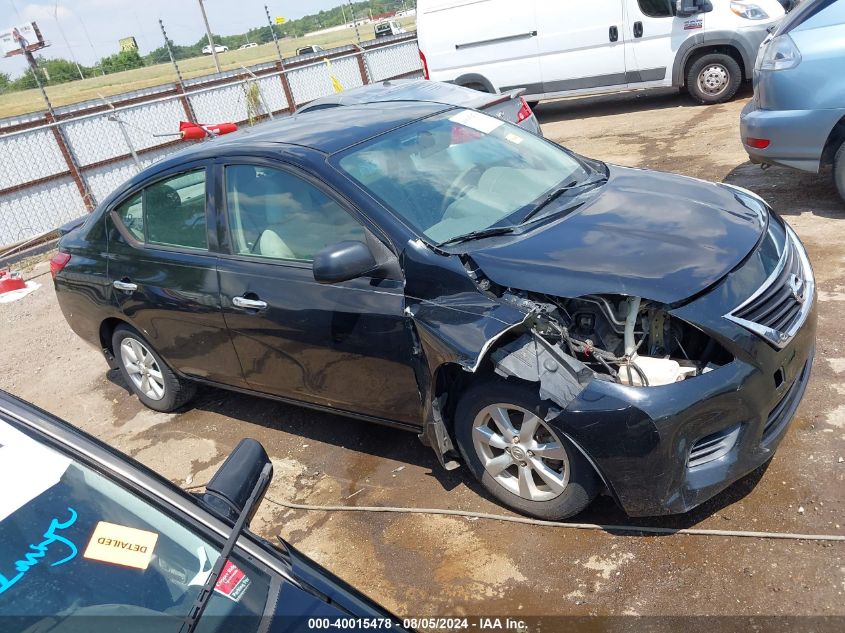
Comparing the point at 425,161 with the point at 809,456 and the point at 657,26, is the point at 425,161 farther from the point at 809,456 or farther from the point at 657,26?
the point at 657,26

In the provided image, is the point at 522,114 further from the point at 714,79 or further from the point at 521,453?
the point at 521,453

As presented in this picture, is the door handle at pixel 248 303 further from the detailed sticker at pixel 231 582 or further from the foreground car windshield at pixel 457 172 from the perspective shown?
the detailed sticker at pixel 231 582

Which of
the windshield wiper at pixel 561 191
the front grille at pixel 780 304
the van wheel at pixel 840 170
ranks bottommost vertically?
the van wheel at pixel 840 170

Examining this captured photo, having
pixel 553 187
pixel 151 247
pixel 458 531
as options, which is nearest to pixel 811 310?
pixel 553 187

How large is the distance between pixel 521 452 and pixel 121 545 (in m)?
1.80

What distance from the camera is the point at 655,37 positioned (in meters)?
11.2

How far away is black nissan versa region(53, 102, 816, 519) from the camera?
2865 mm

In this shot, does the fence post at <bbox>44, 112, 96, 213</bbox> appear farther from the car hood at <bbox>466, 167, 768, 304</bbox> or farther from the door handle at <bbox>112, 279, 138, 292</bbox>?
the car hood at <bbox>466, 167, 768, 304</bbox>

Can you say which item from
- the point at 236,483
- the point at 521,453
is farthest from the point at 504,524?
the point at 236,483

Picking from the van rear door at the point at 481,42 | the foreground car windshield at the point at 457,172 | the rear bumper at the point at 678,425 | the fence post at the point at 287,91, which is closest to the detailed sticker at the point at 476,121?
the foreground car windshield at the point at 457,172

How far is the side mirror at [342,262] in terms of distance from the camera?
3225mm

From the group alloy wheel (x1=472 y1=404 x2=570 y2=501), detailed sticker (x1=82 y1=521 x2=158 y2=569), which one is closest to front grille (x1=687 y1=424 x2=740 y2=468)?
alloy wheel (x1=472 y1=404 x2=570 y2=501)

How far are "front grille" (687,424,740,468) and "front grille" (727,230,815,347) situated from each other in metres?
0.40

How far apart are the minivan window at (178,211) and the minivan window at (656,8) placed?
918 centimetres
